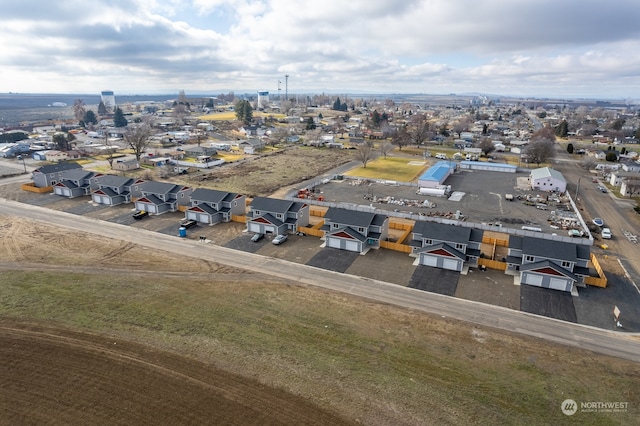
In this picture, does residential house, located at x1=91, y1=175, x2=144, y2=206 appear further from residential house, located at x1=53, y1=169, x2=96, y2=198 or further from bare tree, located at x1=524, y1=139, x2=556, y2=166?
bare tree, located at x1=524, y1=139, x2=556, y2=166

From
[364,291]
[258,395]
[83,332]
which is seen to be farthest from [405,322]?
[83,332]

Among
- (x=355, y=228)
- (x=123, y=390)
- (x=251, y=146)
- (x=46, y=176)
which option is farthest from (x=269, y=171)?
(x=123, y=390)

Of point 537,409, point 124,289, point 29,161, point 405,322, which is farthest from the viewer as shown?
point 29,161

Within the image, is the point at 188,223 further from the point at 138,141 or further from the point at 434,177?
the point at 138,141

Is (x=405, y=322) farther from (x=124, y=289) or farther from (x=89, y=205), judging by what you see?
(x=89, y=205)

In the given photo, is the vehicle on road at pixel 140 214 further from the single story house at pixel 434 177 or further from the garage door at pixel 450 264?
the single story house at pixel 434 177
